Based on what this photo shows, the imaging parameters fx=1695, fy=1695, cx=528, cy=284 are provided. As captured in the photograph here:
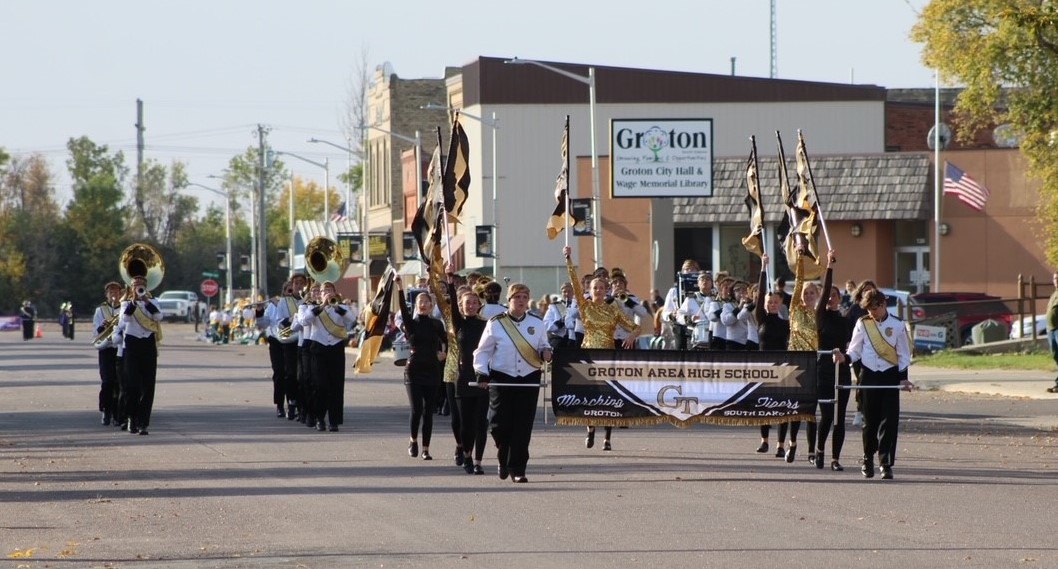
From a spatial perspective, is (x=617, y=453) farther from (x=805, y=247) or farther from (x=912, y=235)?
(x=912, y=235)

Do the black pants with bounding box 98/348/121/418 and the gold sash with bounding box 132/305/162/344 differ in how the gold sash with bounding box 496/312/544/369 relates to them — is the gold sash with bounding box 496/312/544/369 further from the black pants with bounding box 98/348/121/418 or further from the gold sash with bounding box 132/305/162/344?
the black pants with bounding box 98/348/121/418

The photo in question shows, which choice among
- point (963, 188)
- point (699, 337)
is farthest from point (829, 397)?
point (963, 188)

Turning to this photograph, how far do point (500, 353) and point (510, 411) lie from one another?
19.6 inches

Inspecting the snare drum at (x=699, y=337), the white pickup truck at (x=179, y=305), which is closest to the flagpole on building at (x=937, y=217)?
the snare drum at (x=699, y=337)

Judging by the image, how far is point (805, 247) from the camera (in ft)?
56.2

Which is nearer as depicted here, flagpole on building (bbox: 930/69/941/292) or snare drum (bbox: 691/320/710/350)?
snare drum (bbox: 691/320/710/350)

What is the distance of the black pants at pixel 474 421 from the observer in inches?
585

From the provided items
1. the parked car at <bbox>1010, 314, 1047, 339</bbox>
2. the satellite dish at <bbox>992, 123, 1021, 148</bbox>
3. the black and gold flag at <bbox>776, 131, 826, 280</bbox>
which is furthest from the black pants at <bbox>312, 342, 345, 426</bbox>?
the parked car at <bbox>1010, 314, 1047, 339</bbox>

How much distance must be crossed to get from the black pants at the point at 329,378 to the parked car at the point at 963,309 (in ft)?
64.0

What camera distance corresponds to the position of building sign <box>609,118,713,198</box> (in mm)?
40062

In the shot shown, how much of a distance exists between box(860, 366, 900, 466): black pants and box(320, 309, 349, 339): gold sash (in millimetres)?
7184

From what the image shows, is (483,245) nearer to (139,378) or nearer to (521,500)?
→ (139,378)

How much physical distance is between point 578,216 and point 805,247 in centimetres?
1978

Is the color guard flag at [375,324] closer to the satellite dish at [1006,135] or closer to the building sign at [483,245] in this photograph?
the satellite dish at [1006,135]
